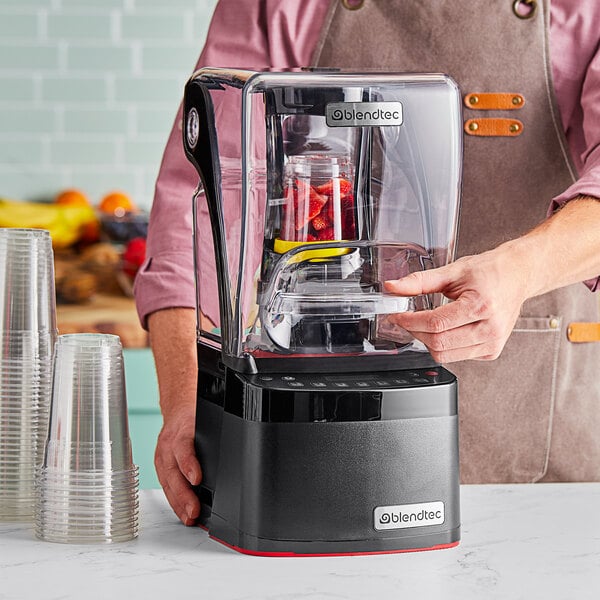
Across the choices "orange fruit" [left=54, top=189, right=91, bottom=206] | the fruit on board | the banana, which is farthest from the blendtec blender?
"orange fruit" [left=54, top=189, right=91, bottom=206]

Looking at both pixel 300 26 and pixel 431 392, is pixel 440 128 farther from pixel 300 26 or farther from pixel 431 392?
pixel 300 26

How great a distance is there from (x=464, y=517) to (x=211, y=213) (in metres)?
0.37

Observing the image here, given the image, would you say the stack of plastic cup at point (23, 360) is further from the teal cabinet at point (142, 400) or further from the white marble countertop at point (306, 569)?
the teal cabinet at point (142, 400)

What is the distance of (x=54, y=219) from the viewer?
2.74m

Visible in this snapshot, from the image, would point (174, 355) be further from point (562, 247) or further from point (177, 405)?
point (562, 247)

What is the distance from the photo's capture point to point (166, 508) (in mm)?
1077

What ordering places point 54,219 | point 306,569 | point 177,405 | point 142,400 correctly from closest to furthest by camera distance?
1. point 306,569
2. point 177,405
3. point 142,400
4. point 54,219

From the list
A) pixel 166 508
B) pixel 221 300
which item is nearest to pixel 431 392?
pixel 221 300

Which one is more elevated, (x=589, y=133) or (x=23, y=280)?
(x=589, y=133)

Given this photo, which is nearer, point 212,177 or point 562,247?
point 212,177

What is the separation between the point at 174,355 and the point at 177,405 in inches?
3.3

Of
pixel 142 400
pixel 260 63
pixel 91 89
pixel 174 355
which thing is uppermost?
pixel 91 89

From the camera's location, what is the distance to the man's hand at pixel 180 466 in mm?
1016

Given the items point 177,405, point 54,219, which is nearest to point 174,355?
point 177,405
